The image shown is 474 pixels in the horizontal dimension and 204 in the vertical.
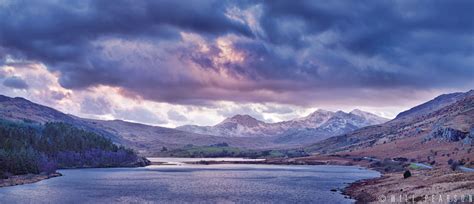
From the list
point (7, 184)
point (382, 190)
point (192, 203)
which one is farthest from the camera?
point (7, 184)

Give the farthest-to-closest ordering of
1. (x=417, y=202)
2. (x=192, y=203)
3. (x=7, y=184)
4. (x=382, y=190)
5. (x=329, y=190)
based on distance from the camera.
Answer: (x=7, y=184) < (x=329, y=190) < (x=382, y=190) < (x=192, y=203) < (x=417, y=202)

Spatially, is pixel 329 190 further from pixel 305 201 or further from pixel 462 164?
pixel 462 164

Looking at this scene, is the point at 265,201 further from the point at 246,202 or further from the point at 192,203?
the point at 192,203

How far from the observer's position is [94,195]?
11750 cm

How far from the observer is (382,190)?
11312 centimetres

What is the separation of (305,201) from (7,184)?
306 ft

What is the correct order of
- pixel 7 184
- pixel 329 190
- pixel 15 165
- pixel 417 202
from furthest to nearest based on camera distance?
pixel 15 165 < pixel 7 184 < pixel 329 190 < pixel 417 202

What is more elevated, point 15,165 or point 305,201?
point 15,165

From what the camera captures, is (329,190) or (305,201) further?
(329,190)

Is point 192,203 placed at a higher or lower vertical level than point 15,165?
lower

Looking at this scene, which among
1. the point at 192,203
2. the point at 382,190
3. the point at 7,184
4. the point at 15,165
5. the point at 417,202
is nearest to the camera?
the point at 417,202

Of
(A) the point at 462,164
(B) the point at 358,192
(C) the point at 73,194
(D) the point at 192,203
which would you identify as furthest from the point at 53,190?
(A) the point at 462,164

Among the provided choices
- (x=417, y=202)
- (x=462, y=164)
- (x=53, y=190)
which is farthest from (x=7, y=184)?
(x=462, y=164)

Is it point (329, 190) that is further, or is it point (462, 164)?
point (462, 164)
